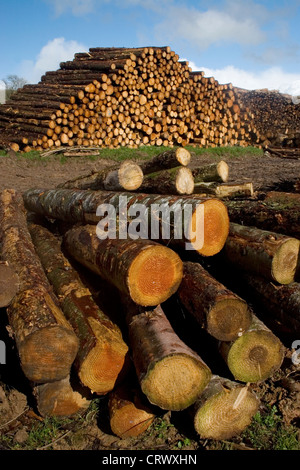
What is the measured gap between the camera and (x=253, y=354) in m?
3.11

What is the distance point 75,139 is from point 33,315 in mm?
9973

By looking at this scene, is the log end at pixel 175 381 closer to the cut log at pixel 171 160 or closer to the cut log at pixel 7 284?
the cut log at pixel 7 284

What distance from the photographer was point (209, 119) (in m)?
15.2

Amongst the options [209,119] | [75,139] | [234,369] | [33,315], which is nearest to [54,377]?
[33,315]

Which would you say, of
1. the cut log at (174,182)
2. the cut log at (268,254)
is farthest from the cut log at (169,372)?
the cut log at (174,182)

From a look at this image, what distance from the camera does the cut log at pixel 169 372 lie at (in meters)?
2.79

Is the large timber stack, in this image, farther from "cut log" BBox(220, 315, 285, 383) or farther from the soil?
"cut log" BBox(220, 315, 285, 383)

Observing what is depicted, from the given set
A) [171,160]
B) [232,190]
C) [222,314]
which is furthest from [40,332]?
[171,160]

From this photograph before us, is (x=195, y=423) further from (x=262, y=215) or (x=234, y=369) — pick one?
(x=262, y=215)

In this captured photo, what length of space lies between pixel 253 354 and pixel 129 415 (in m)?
1.10

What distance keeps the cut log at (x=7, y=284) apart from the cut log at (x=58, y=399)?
30.4 inches

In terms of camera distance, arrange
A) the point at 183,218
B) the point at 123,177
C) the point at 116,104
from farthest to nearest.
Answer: the point at 116,104 → the point at 123,177 → the point at 183,218

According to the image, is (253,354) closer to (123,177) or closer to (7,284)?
(7,284)
